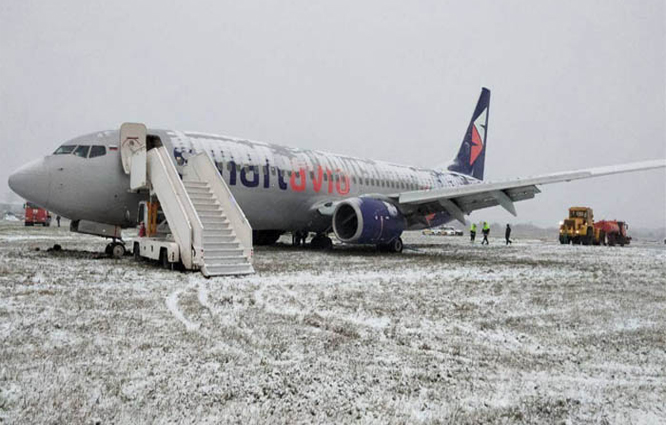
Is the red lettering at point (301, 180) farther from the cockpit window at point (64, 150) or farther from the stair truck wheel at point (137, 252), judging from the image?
the cockpit window at point (64, 150)

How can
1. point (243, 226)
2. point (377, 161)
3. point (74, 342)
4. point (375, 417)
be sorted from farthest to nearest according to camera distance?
point (377, 161) < point (243, 226) < point (74, 342) < point (375, 417)

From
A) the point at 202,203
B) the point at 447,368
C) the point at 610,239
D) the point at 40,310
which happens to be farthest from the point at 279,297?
the point at 610,239

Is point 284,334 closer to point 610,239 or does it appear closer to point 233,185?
point 233,185

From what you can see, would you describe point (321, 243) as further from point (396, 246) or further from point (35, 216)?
point (35, 216)

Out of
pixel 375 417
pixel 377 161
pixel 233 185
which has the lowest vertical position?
pixel 375 417

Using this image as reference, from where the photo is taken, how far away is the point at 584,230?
1257 inches

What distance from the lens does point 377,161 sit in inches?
766

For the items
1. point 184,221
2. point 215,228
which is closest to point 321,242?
point 215,228

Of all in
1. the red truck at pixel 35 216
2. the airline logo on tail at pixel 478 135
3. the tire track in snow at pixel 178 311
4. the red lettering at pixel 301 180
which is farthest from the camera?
the red truck at pixel 35 216

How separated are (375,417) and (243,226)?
7031 mm

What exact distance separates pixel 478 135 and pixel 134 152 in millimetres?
18779

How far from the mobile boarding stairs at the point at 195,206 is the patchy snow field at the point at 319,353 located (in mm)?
1256

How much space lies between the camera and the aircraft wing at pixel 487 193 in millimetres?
13531

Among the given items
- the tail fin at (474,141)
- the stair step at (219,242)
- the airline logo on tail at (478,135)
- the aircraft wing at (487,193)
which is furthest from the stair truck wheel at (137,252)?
the airline logo on tail at (478,135)
